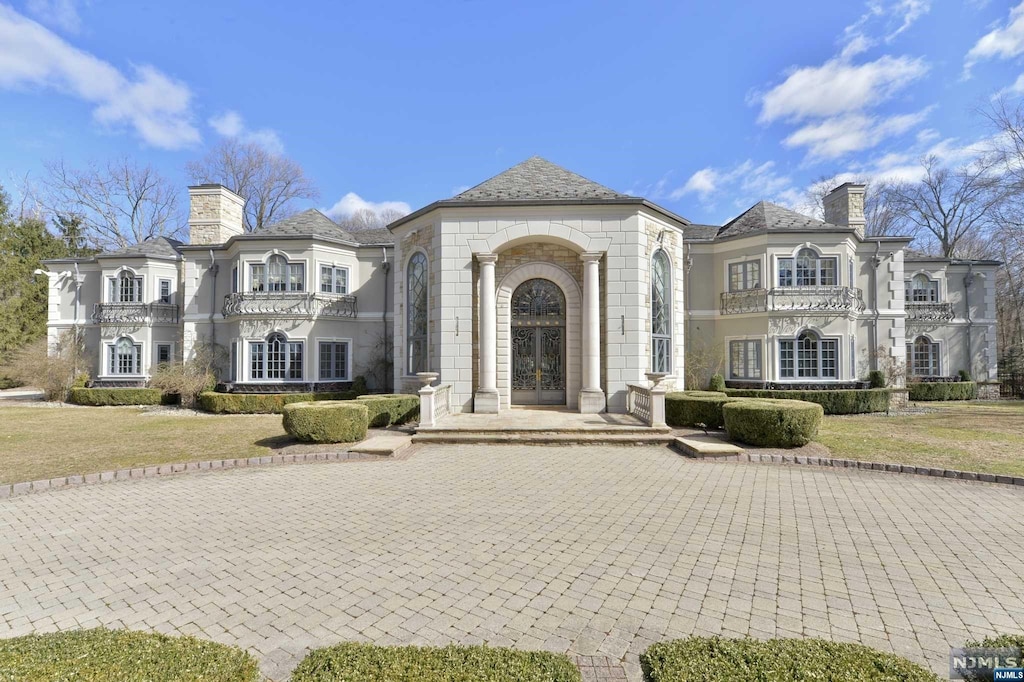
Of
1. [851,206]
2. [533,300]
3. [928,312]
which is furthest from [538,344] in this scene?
[928,312]

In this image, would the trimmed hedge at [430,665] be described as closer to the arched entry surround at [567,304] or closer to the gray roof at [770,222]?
the arched entry surround at [567,304]

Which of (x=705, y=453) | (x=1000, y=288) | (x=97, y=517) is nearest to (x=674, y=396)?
(x=705, y=453)

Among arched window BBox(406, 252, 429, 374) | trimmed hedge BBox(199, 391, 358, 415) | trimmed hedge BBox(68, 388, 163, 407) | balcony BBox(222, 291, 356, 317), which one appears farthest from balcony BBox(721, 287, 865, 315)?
trimmed hedge BBox(68, 388, 163, 407)

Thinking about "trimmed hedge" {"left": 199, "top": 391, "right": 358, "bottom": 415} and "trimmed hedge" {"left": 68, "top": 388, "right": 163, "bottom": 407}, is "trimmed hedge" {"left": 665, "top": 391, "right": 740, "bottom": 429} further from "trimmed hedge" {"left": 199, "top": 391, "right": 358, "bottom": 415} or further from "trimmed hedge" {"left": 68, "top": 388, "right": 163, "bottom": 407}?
"trimmed hedge" {"left": 68, "top": 388, "right": 163, "bottom": 407}

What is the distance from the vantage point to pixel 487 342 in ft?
43.4

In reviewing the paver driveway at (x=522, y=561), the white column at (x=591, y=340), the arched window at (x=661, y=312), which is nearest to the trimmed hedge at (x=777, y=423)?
the paver driveway at (x=522, y=561)

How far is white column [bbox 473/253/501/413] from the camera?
1303 centimetres

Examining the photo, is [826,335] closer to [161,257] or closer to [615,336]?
[615,336]

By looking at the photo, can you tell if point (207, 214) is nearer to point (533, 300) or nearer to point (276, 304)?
point (276, 304)

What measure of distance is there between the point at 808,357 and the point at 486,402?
13.7 metres

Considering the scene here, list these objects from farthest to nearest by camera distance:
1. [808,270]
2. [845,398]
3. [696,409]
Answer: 1. [808,270]
2. [845,398]
3. [696,409]

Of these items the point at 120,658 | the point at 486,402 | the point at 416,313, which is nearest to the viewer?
the point at 120,658

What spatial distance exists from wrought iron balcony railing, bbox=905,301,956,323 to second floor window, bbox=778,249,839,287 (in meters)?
8.35

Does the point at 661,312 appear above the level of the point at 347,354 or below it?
above
